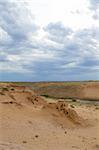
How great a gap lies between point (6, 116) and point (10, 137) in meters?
2.95

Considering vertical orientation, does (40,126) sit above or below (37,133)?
above

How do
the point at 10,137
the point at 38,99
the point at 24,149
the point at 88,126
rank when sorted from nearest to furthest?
the point at 24,149, the point at 10,137, the point at 88,126, the point at 38,99

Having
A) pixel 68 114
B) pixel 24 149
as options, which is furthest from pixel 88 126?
pixel 24 149

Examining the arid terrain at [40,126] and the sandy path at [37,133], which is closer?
the sandy path at [37,133]

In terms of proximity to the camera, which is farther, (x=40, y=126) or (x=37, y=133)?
(x=40, y=126)

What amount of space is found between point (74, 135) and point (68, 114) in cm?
421

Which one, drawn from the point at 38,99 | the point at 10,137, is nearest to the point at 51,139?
the point at 10,137

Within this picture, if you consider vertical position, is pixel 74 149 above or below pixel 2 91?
below

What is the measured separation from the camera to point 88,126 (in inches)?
870

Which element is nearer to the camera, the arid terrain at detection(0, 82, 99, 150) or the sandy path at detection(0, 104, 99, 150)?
the sandy path at detection(0, 104, 99, 150)

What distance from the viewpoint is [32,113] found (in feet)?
68.1

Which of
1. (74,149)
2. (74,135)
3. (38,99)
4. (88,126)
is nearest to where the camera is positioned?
(74,149)

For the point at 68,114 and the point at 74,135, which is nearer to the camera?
the point at 74,135

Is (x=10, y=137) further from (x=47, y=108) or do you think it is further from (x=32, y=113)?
(x=47, y=108)
